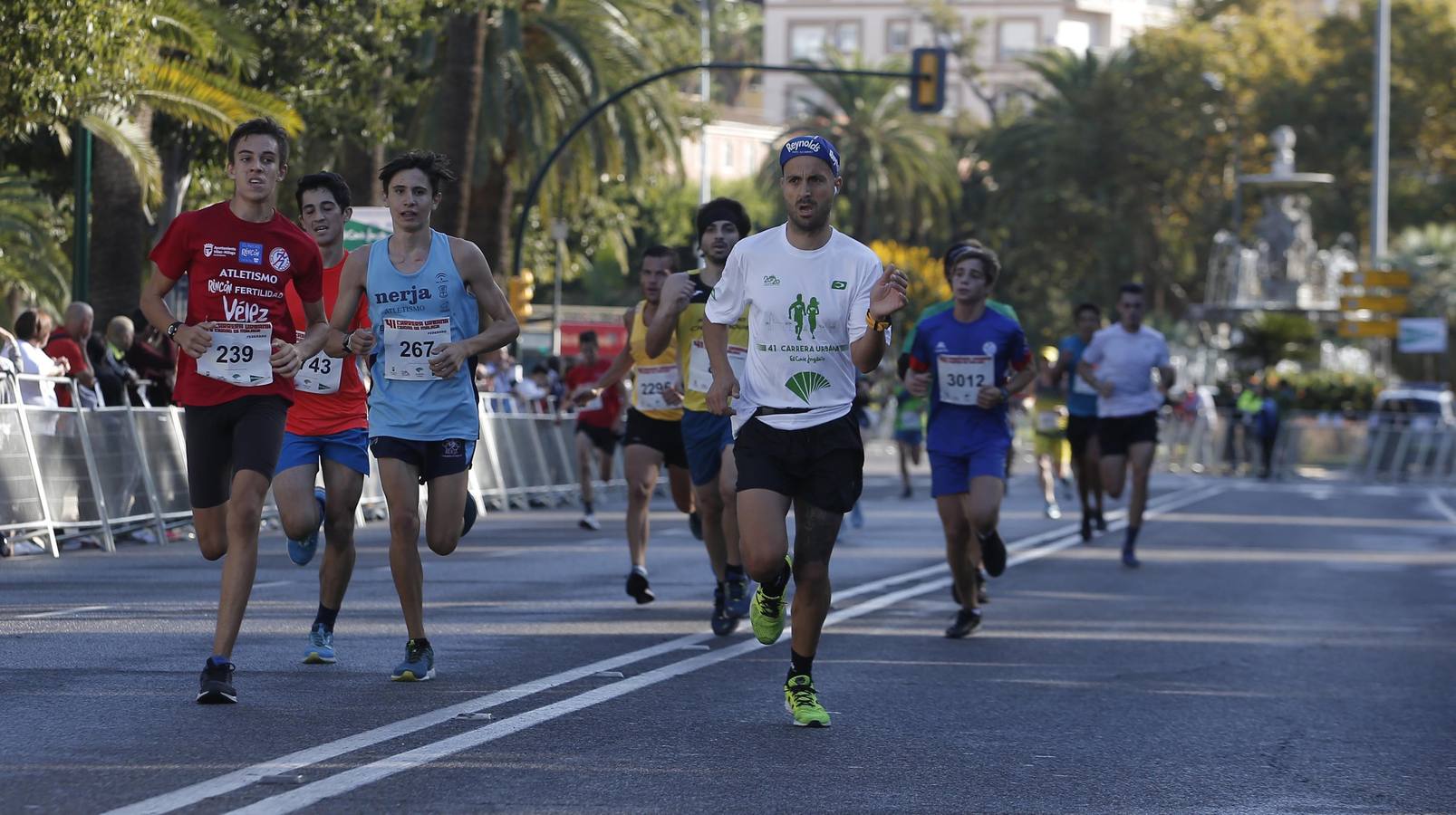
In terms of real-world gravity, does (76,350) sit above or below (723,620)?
above

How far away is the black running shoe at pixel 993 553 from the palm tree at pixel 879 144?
5257 cm

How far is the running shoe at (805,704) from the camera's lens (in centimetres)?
797

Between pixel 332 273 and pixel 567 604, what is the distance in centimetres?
354

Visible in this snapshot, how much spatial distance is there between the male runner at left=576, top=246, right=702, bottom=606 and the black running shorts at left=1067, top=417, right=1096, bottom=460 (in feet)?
23.9

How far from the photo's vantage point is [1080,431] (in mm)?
19203

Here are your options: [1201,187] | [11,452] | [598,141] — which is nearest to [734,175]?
[1201,187]

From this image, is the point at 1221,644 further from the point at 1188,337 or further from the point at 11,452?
the point at 1188,337

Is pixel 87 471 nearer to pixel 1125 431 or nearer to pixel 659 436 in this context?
pixel 659 436

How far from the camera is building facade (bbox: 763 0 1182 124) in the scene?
120m

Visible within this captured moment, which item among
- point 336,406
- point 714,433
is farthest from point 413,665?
point 714,433

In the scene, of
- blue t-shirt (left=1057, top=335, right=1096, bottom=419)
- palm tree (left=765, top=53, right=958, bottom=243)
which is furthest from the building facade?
blue t-shirt (left=1057, top=335, right=1096, bottom=419)

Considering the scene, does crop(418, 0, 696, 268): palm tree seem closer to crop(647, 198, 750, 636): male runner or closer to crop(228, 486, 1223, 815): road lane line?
crop(647, 198, 750, 636): male runner

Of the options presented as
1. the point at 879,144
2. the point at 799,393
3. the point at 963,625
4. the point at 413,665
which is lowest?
the point at 963,625

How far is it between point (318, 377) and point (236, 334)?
2.89 feet
